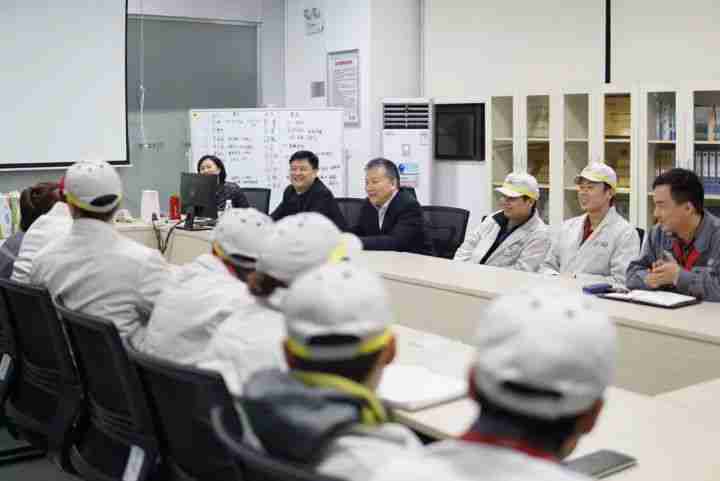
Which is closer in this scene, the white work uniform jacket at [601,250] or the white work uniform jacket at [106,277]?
the white work uniform jacket at [106,277]

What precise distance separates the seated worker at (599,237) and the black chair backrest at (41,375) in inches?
96.7

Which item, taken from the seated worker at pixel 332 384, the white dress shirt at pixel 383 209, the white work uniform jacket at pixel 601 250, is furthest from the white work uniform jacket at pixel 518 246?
the seated worker at pixel 332 384

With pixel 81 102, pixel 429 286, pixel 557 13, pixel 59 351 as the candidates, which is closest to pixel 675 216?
pixel 429 286

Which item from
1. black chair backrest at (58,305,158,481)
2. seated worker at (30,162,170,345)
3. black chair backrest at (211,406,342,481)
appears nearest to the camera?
black chair backrest at (211,406,342,481)

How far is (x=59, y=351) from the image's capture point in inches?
116

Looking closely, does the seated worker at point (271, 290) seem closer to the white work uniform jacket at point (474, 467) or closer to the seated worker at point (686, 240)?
the white work uniform jacket at point (474, 467)

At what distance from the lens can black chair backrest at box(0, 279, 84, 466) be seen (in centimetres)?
291

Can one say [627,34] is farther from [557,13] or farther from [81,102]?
[81,102]

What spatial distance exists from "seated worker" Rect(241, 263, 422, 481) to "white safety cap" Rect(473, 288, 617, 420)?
276 mm

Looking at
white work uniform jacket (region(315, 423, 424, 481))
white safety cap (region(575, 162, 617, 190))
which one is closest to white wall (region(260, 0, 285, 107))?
white safety cap (region(575, 162, 617, 190))

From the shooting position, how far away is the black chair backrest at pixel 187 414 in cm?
203

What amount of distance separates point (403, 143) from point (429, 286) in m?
4.03

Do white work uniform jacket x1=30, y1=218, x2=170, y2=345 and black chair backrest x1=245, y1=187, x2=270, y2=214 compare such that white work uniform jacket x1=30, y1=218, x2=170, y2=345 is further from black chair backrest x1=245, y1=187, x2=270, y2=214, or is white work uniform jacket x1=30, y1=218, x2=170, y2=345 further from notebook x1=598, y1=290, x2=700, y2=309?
black chair backrest x1=245, y1=187, x2=270, y2=214

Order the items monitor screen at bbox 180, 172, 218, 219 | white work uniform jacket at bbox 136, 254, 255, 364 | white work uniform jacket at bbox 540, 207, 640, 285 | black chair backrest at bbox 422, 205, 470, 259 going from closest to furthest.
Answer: white work uniform jacket at bbox 136, 254, 255, 364, white work uniform jacket at bbox 540, 207, 640, 285, black chair backrest at bbox 422, 205, 470, 259, monitor screen at bbox 180, 172, 218, 219
